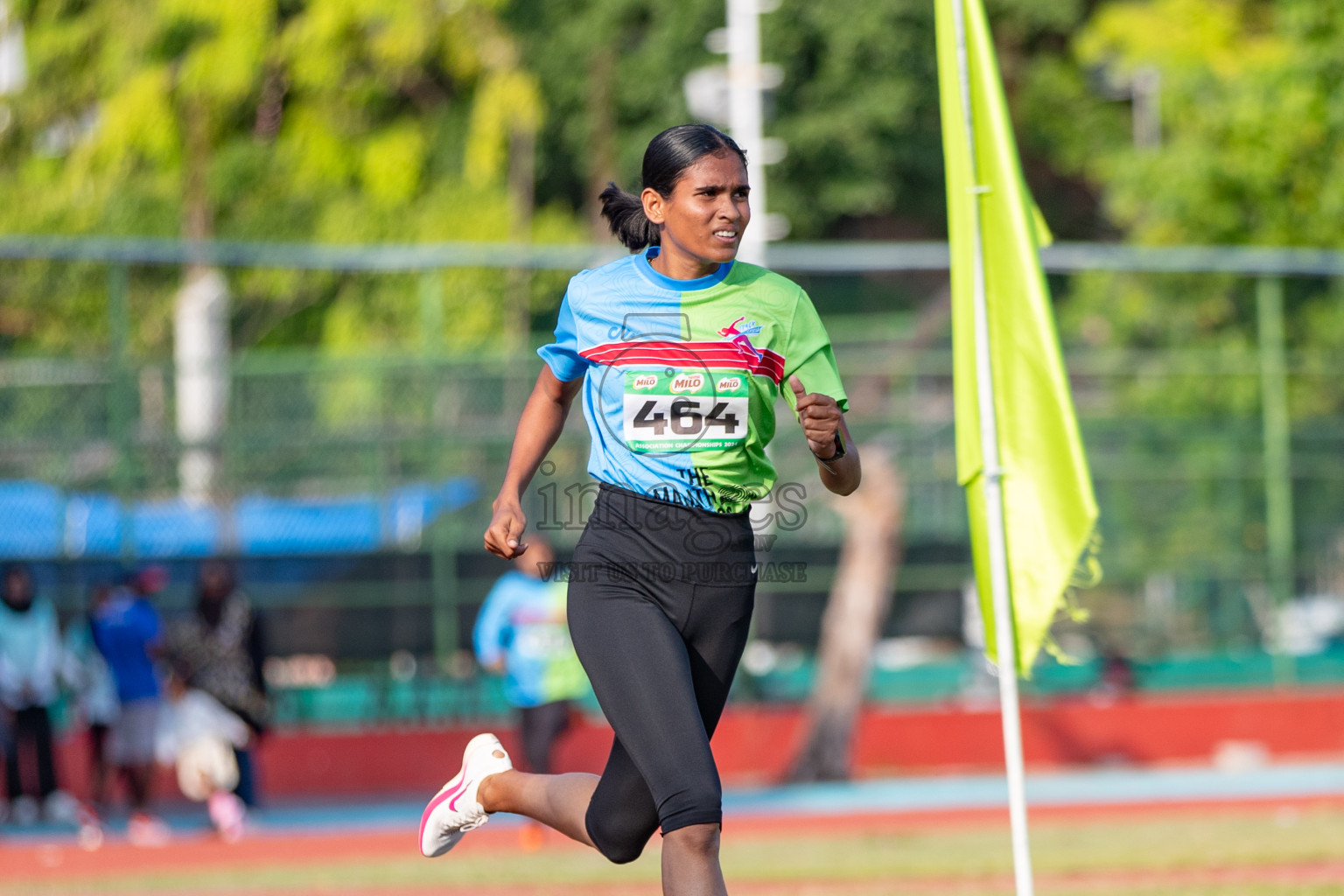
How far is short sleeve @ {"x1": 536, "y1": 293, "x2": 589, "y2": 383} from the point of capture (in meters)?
4.61

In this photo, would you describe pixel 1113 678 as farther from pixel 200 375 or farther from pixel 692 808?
pixel 692 808

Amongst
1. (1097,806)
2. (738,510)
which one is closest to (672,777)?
(738,510)

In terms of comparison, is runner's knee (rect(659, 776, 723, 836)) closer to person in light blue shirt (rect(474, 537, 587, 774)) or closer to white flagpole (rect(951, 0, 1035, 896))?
white flagpole (rect(951, 0, 1035, 896))

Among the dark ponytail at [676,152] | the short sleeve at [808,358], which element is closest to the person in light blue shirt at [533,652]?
the dark ponytail at [676,152]

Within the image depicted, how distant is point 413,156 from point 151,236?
4.10 metres

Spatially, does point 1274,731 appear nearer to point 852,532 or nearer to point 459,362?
point 852,532

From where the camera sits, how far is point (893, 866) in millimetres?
9828

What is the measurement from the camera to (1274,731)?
16.1m

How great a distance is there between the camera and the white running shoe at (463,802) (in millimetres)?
5078

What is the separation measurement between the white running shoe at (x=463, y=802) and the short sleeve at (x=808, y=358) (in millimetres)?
1475

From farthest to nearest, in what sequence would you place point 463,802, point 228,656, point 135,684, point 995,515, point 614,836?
point 135,684 < point 228,656 < point 995,515 < point 463,802 < point 614,836

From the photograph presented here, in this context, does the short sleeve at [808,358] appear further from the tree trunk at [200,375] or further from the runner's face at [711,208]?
the tree trunk at [200,375]

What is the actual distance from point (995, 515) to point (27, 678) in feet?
33.1

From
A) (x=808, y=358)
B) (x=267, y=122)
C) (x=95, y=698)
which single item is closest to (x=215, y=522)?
(x=95, y=698)
